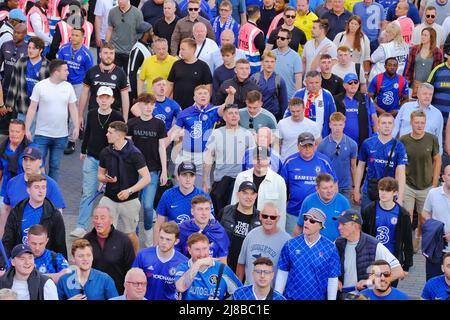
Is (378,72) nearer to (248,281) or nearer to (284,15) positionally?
(284,15)

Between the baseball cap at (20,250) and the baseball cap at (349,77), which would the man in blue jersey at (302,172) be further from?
the baseball cap at (20,250)

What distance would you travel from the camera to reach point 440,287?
1282cm

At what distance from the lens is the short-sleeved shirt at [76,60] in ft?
63.1

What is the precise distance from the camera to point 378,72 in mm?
19578

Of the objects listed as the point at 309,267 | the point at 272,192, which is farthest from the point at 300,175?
the point at 309,267

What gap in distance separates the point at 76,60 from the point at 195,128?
10.1 ft

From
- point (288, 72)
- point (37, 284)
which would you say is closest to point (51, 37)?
point (288, 72)

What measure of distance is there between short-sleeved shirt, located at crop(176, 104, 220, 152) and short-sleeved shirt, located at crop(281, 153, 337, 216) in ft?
5.47

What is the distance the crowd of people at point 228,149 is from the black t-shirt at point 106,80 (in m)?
0.02

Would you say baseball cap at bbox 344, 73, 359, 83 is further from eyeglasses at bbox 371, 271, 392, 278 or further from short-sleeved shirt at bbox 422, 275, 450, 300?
eyeglasses at bbox 371, 271, 392, 278

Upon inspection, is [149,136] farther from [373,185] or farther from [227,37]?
[227,37]

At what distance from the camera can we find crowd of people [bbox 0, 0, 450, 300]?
1306 cm

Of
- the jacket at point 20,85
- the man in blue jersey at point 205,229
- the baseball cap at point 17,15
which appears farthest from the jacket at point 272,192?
the baseball cap at point 17,15

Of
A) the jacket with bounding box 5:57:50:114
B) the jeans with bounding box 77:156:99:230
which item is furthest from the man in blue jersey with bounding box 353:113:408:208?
the jacket with bounding box 5:57:50:114
